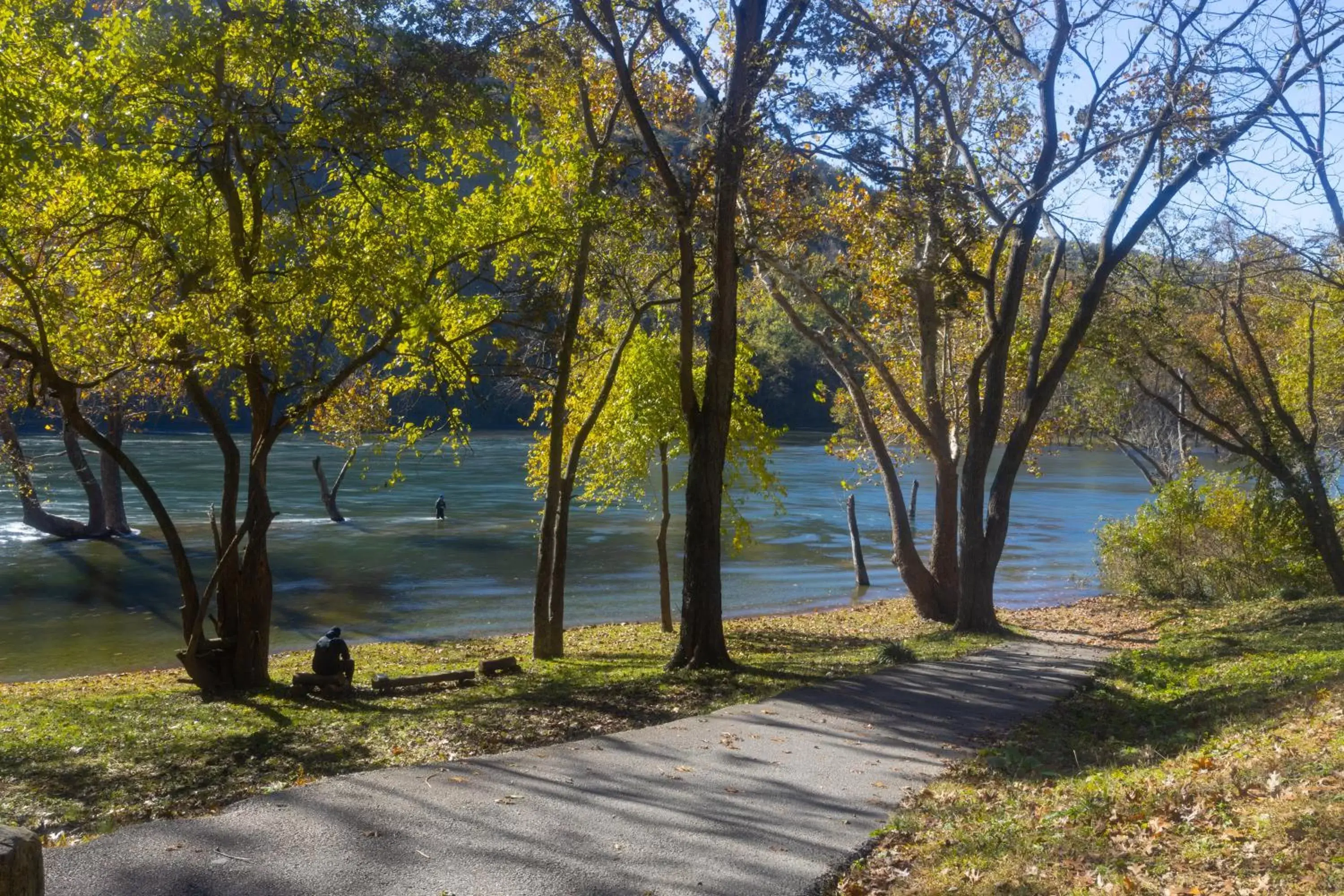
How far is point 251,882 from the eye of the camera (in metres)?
5.55

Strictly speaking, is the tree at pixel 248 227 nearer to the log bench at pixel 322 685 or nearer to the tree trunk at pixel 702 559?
the log bench at pixel 322 685

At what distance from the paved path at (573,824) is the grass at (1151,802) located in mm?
464

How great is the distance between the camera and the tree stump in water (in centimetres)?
345

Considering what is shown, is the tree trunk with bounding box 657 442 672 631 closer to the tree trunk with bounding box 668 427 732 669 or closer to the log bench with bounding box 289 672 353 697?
the tree trunk with bounding box 668 427 732 669

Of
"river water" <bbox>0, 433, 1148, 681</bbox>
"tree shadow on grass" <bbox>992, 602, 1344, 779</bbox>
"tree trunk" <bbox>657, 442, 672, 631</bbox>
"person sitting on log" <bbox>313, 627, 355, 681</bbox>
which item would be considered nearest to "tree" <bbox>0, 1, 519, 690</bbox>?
"person sitting on log" <bbox>313, 627, 355, 681</bbox>

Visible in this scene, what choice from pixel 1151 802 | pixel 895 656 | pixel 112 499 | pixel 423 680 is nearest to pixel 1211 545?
pixel 895 656

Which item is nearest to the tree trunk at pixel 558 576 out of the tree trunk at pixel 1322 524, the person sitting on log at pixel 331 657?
the person sitting on log at pixel 331 657

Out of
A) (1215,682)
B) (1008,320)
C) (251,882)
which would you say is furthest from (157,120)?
(1215,682)

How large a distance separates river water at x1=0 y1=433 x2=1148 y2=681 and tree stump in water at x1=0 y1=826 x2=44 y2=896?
15.6m

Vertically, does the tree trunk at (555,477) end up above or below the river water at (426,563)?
above

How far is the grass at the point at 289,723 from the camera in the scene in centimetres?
768

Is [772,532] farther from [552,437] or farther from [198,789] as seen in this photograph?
[198,789]

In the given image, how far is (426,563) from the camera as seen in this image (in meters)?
32.2

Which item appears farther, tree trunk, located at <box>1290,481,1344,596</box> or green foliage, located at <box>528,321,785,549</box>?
green foliage, located at <box>528,321,785,549</box>
